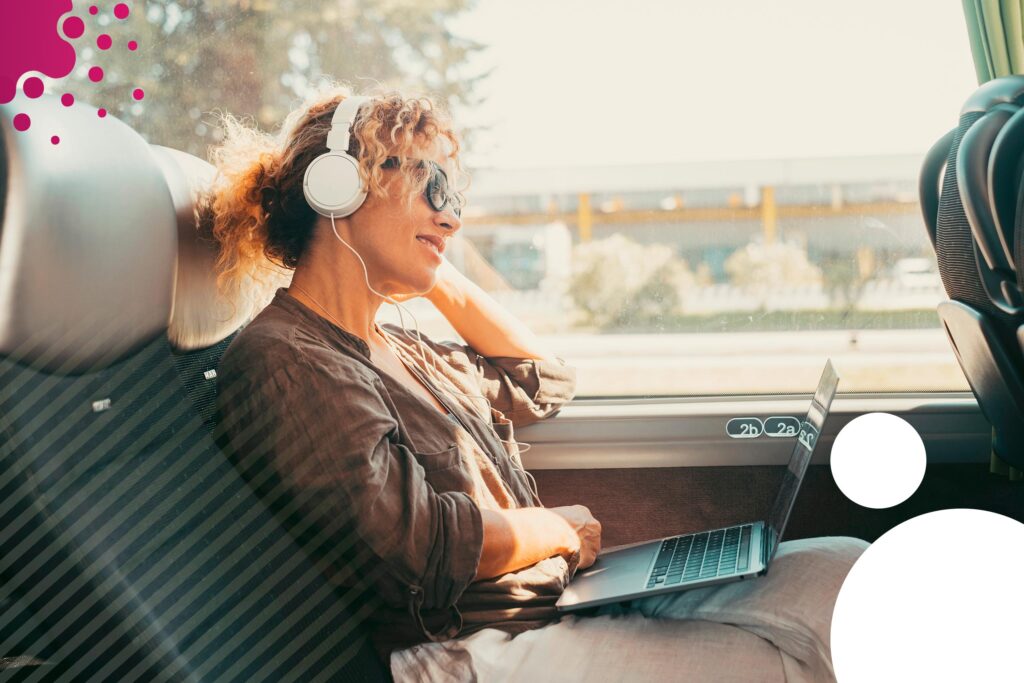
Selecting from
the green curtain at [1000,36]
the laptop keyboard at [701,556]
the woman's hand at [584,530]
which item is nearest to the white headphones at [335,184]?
the woman's hand at [584,530]

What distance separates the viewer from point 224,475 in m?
1.11

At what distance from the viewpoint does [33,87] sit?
108cm

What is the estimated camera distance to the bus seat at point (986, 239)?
114cm

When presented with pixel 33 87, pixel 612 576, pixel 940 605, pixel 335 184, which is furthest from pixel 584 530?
pixel 33 87

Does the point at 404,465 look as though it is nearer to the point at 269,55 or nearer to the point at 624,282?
the point at 624,282

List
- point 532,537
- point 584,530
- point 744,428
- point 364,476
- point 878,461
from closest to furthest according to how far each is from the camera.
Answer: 1. point 364,476
2. point 532,537
3. point 584,530
4. point 878,461
5. point 744,428

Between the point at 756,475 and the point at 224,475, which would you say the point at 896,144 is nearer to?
the point at 756,475

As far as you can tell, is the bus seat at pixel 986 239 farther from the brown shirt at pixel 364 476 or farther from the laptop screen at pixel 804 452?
the brown shirt at pixel 364 476

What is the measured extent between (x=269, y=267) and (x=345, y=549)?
43cm

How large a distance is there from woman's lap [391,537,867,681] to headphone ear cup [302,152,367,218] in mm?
588

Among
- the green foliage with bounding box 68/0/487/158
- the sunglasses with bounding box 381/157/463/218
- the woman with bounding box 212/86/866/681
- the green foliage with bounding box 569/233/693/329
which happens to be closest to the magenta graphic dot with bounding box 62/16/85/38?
the green foliage with bounding box 68/0/487/158

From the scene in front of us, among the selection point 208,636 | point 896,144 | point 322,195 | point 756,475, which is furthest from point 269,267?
point 896,144

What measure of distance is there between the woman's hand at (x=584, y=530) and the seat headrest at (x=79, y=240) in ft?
2.20

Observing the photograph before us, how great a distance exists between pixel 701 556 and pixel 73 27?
137 cm
